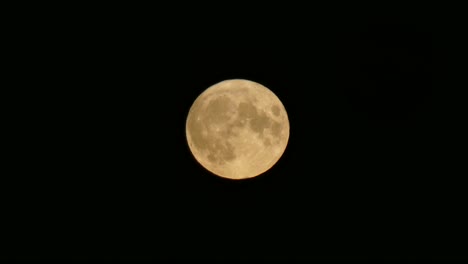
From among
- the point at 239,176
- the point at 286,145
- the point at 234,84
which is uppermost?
the point at 234,84

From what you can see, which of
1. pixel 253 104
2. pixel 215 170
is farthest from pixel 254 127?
pixel 215 170

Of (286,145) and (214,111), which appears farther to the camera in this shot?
(286,145)

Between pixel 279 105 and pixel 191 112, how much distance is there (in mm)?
1064

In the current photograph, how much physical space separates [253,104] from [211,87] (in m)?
0.62

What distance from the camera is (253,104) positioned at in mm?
6094

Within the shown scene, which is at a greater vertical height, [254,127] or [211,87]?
[211,87]

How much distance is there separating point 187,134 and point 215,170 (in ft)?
1.89

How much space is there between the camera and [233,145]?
5.97 meters

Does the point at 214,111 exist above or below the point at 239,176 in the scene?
above

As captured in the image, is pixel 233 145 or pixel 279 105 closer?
pixel 233 145

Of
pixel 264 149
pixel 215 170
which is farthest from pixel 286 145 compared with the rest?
pixel 215 170

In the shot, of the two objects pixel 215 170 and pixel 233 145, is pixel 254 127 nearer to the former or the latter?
pixel 233 145

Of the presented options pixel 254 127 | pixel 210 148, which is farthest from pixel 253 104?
pixel 210 148

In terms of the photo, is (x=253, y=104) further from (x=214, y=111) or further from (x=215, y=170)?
(x=215, y=170)
